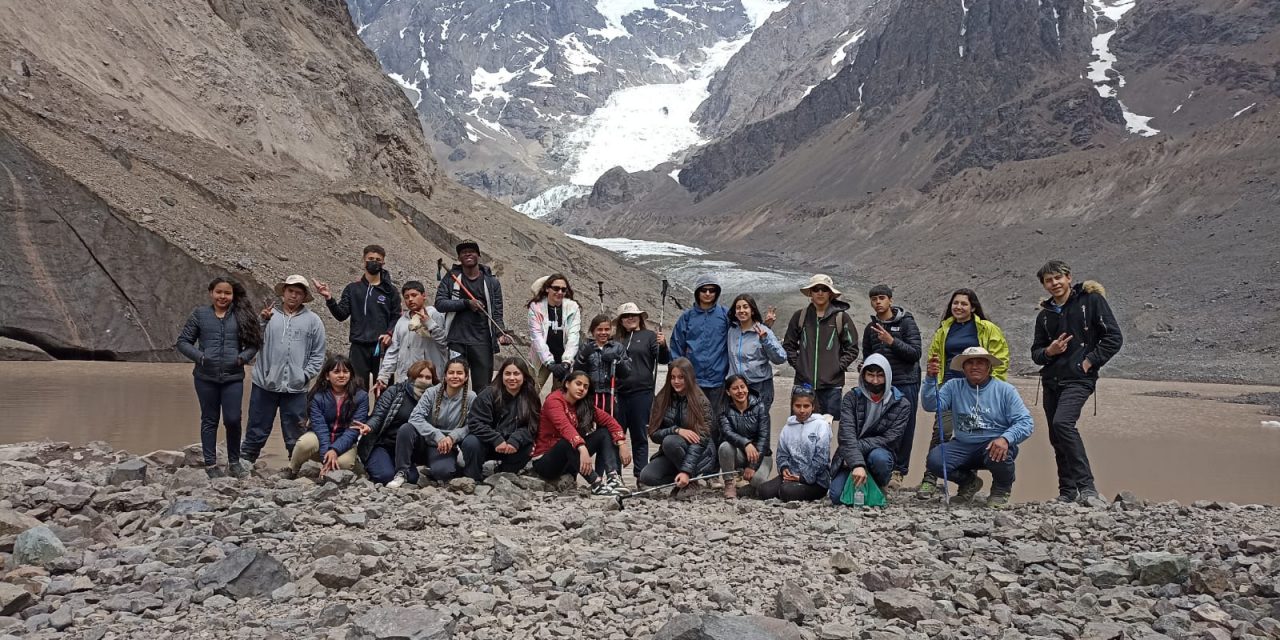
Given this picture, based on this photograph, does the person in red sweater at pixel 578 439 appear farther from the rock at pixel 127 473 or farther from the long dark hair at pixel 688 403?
the rock at pixel 127 473

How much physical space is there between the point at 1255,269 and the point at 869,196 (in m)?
61.1

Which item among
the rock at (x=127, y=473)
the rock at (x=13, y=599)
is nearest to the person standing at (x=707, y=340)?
the rock at (x=127, y=473)

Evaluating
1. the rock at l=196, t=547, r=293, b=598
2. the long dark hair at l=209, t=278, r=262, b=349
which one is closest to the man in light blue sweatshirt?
the rock at l=196, t=547, r=293, b=598

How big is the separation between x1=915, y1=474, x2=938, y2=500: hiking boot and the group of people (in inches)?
1.2

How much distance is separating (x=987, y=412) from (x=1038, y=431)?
906 cm

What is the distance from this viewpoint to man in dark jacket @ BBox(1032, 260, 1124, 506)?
257 inches

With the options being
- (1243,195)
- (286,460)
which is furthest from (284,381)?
(1243,195)

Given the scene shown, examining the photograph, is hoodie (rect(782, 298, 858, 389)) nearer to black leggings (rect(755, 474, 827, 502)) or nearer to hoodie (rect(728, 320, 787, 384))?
hoodie (rect(728, 320, 787, 384))

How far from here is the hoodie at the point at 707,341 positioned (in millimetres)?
7660

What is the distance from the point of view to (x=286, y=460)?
855 cm

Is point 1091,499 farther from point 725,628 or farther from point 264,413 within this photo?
point 264,413

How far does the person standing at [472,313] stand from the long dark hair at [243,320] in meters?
1.52

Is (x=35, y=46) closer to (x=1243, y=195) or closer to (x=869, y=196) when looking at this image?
(x=1243, y=195)

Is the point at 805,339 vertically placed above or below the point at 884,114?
below
